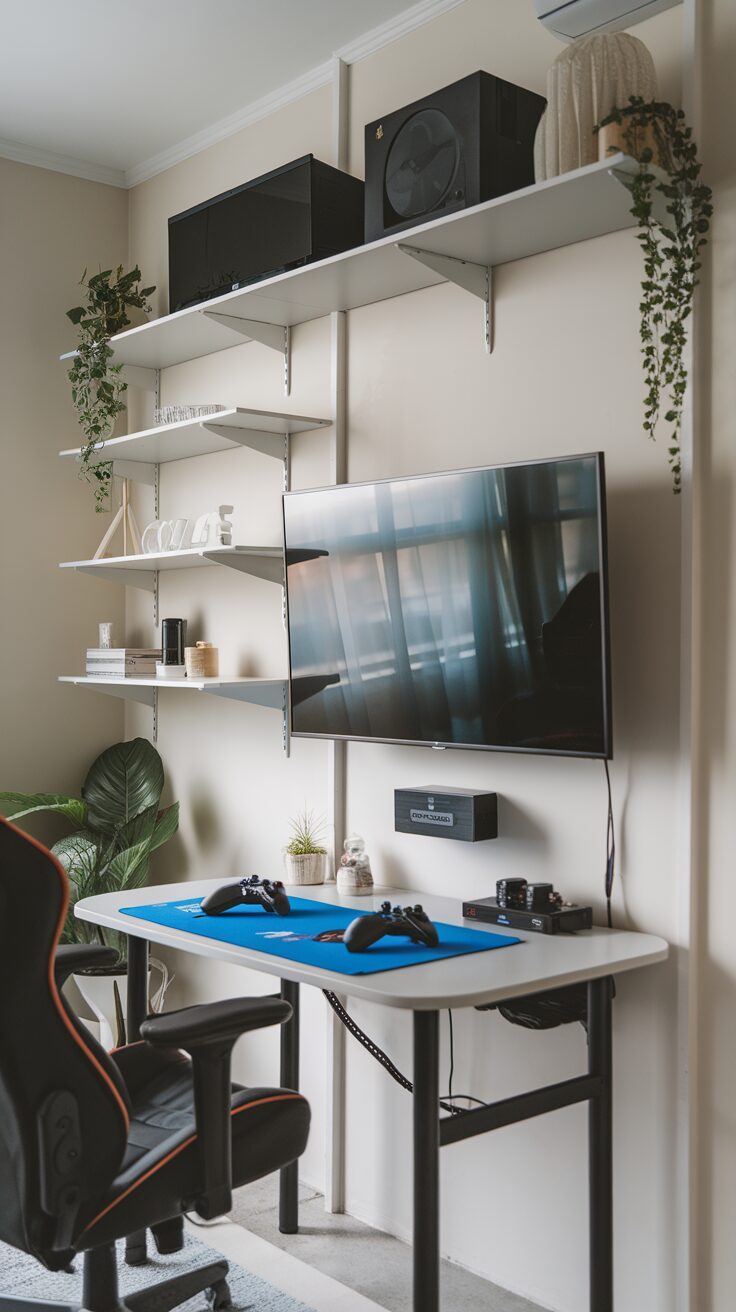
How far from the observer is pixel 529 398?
8.69 ft

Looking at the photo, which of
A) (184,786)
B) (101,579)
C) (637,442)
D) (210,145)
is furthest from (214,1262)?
(210,145)

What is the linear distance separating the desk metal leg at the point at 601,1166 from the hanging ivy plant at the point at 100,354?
2.12m

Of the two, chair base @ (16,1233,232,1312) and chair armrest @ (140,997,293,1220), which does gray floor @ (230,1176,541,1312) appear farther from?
chair armrest @ (140,997,293,1220)

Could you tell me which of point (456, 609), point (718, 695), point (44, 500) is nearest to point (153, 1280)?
point (456, 609)

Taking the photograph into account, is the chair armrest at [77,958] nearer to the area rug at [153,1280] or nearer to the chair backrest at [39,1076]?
the chair backrest at [39,1076]

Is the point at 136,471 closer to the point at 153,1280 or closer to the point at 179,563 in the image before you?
the point at 179,563

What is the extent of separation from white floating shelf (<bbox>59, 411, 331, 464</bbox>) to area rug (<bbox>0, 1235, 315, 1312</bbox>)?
197cm

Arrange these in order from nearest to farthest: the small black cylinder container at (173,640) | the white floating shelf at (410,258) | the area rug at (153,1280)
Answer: the white floating shelf at (410,258) < the area rug at (153,1280) < the small black cylinder container at (173,640)

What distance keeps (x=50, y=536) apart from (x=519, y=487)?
193cm

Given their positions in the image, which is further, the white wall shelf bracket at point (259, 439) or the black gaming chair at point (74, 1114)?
the white wall shelf bracket at point (259, 439)

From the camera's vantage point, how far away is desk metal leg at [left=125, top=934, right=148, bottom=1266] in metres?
2.74

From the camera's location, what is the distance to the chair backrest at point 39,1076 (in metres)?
1.83

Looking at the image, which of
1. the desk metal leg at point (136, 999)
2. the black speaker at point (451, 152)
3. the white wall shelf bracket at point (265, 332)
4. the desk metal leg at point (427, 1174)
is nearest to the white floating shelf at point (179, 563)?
the white wall shelf bracket at point (265, 332)

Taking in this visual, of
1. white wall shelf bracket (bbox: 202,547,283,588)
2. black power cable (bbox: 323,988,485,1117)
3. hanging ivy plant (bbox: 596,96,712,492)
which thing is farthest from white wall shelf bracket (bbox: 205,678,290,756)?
hanging ivy plant (bbox: 596,96,712,492)
